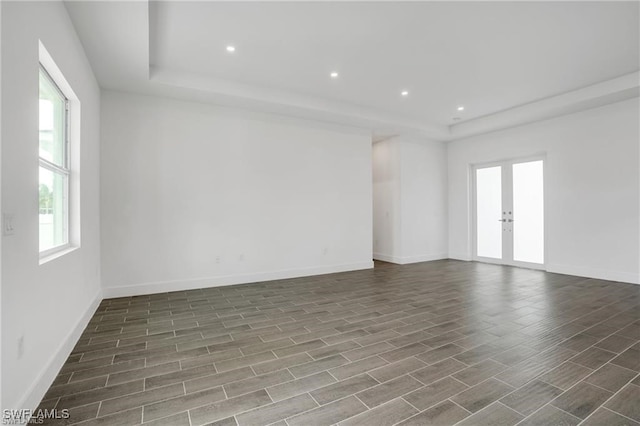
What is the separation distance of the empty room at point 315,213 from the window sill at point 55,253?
0.18ft

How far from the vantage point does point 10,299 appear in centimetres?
161

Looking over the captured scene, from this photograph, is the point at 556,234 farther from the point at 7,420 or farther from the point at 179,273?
the point at 7,420

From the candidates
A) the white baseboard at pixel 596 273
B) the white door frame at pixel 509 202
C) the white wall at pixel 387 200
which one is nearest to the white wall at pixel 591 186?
the white baseboard at pixel 596 273

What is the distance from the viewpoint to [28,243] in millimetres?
1848

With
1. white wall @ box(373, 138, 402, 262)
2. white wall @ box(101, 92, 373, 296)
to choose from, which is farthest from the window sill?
white wall @ box(373, 138, 402, 262)

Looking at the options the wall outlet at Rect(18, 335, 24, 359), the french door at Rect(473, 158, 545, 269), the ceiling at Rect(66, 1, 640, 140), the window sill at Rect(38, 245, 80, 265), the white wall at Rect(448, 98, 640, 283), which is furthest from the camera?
the french door at Rect(473, 158, 545, 269)

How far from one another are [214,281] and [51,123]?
3.01 meters

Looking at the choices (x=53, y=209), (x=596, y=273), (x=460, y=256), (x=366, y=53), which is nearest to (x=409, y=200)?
(x=460, y=256)

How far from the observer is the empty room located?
190cm

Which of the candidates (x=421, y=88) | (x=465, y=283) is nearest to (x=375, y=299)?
(x=465, y=283)

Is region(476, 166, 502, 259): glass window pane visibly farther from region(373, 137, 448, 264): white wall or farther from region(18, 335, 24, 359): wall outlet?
region(18, 335, 24, 359): wall outlet

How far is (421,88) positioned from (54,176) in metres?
4.89

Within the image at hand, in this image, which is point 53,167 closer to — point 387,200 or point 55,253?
point 55,253

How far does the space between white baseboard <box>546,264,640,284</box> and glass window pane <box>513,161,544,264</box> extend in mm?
352
